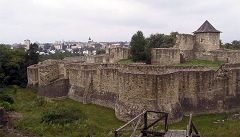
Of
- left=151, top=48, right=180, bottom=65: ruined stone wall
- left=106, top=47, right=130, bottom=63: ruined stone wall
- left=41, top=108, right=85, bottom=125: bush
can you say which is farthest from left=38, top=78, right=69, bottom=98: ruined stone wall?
left=106, top=47, right=130, bottom=63: ruined stone wall

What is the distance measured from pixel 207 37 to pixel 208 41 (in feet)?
1.24

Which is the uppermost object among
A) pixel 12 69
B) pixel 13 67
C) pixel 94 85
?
pixel 13 67

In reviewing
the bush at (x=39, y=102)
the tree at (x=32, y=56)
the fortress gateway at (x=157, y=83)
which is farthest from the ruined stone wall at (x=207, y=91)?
the tree at (x=32, y=56)

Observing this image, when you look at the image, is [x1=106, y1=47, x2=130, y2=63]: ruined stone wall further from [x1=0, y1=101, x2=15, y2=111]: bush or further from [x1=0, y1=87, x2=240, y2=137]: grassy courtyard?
[x1=0, y1=101, x2=15, y2=111]: bush

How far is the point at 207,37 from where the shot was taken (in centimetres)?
3569

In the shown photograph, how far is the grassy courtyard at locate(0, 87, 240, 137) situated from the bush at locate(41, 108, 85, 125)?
0.42 ft

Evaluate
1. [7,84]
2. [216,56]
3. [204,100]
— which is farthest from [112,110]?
Answer: [7,84]

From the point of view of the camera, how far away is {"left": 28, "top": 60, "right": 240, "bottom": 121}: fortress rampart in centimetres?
2361

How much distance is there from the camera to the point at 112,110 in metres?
27.9

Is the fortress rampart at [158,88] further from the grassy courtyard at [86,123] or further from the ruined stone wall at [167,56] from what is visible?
the ruined stone wall at [167,56]

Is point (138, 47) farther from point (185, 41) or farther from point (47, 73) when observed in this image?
point (47, 73)

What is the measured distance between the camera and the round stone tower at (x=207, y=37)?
3556cm

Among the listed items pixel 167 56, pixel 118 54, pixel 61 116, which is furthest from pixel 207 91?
pixel 118 54

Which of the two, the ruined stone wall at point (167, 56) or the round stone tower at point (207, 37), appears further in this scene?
the round stone tower at point (207, 37)
